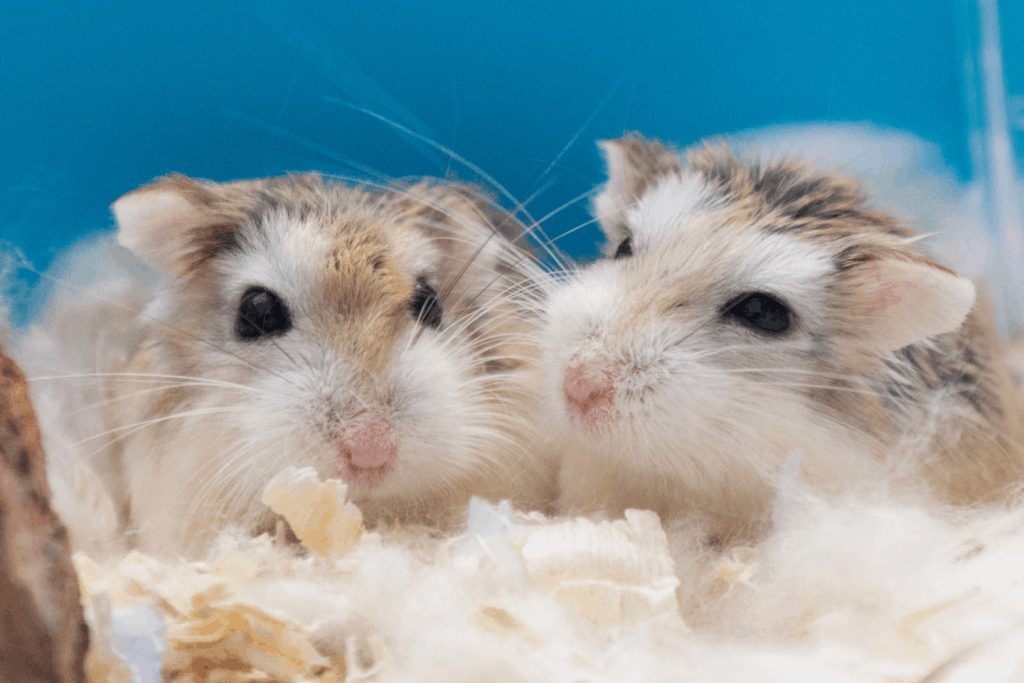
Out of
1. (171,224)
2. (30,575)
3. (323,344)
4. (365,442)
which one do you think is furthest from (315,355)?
(30,575)

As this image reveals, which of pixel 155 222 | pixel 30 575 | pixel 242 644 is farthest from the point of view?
pixel 155 222

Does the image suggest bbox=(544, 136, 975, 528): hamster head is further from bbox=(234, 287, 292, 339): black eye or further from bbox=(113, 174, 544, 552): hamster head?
bbox=(234, 287, 292, 339): black eye

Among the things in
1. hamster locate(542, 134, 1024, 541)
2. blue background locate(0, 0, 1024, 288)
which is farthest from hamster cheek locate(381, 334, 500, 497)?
blue background locate(0, 0, 1024, 288)

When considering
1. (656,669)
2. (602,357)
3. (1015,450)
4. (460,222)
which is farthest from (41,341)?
(1015,450)

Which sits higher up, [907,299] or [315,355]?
[907,299]

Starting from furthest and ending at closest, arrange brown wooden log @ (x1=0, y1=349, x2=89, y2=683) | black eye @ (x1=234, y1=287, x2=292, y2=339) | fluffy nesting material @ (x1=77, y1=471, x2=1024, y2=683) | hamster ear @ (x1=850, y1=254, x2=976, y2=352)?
black eye @ (x1=234, y1=287, x2=292, y2=339)
hamster ear @ (x1=850, y1=254, x2=976, y2=352)
fluffy nesting material @ (x1=77, y1=471, x2=1024, y2=683)
brown wooden log @ (x1=0, y1=349, x2=89, y2=683)

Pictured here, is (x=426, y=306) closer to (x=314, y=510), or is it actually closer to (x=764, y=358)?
(x=314, y=510)

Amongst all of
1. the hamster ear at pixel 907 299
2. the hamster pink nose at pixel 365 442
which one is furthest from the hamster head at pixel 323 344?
the hamster ear at pixel 907 299
